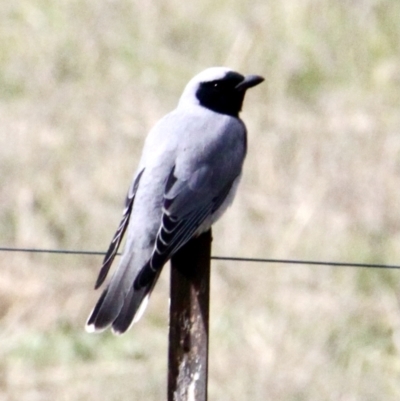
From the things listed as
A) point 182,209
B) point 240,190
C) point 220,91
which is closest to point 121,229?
point 182,209

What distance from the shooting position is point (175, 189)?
5559 millimetres

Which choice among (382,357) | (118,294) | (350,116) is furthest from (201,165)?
(350,116)

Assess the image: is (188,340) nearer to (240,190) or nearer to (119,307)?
(119,307)

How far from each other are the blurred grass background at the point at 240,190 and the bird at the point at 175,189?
2.37m

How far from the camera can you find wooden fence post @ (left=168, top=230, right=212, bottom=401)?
13.4 ft

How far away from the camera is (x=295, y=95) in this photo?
38.6ft

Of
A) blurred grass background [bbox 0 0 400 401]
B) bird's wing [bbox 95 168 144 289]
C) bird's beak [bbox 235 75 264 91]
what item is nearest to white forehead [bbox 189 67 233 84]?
bird's beak [bbox 235 75 264 91]

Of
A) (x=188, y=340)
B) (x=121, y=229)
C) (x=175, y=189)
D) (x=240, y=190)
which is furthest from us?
(x=240, y=190)

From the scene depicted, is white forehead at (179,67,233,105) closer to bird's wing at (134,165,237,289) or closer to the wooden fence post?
bird's wing at (134,165,237,289)

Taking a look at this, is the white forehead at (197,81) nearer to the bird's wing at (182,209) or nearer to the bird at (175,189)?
the bird at (175,189)

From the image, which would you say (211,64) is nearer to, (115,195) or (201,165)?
(115,195)

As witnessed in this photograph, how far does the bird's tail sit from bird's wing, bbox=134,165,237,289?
4 cm

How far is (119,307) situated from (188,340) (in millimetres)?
921

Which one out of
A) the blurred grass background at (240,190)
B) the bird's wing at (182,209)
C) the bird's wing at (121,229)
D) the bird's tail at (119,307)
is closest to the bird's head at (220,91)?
the bird's wing at (182,209)
